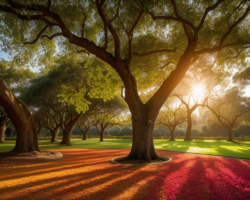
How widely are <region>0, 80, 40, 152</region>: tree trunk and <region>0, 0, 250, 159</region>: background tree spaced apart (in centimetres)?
373

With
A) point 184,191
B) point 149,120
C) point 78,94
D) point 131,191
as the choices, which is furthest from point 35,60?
Result: point 184,191

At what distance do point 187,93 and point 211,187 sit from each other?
86.2ft

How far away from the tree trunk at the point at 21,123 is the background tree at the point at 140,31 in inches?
147

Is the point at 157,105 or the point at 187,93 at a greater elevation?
the point at 187,93

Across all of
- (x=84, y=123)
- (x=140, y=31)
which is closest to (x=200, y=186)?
(x=140, y=31)

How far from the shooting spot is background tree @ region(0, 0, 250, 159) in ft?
26.8

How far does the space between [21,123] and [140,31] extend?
9242mm

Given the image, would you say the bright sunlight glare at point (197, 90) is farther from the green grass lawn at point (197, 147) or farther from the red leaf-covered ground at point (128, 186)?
the red leaf-covered ground at point (128, 186)

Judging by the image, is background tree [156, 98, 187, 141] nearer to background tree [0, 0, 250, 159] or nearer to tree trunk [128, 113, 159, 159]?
background tree [0, 0, 250, 159]

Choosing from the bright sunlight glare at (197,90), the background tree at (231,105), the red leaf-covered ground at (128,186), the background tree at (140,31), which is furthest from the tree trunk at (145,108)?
the background tree at (231,105)

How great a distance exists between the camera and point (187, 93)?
2889 centimetres

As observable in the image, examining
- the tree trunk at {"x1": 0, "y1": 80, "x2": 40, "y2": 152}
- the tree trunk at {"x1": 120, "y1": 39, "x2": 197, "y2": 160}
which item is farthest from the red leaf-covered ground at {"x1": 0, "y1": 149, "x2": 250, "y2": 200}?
the tree trunk at {"x1": 0, "y1": 80, "x2": 40, "y2": 152}

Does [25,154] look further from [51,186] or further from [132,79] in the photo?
[132,79]

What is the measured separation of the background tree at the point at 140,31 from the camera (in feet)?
26.8
